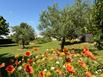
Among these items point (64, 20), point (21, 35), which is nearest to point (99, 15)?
point (64, 20)

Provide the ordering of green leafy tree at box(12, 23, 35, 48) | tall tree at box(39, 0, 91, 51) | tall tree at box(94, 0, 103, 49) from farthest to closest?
green leafy tree at box(12, 23, 35, 48), tall tree at box(39, 0, 91, 51), tall tree at box(94, 0, 103, 49)

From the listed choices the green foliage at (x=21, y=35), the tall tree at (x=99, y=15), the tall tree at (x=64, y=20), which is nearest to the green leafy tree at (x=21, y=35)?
the green foliage at (x=21, y=35)

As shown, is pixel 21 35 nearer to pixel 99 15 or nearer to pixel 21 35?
pixel 21 35

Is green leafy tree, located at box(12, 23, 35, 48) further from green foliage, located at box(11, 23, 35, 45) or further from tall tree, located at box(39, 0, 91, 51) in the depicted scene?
tall tree, located at box(39, 0, 91, 51)

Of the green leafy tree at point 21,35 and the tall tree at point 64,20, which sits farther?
the green leafy tree at point 21,35

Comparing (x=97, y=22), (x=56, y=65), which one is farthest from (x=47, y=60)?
(x=97, y=22)

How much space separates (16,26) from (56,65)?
3978 cm


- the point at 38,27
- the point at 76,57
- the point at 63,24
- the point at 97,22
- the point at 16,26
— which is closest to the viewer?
the point at 76,57

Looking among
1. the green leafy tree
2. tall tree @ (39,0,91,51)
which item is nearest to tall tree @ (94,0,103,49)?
tall tree @ (39,0,91,51)

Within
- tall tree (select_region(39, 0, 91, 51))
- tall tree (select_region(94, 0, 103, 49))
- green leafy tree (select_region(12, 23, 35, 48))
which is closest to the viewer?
tall tree (select_region(94, 0, 103, 49))

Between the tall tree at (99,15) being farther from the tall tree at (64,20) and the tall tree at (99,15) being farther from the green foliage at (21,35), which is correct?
the green foliage at (21,35)

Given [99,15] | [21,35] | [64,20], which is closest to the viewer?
[99,15]

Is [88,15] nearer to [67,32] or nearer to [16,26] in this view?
[67,32]

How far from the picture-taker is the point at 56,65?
24.4 feet
